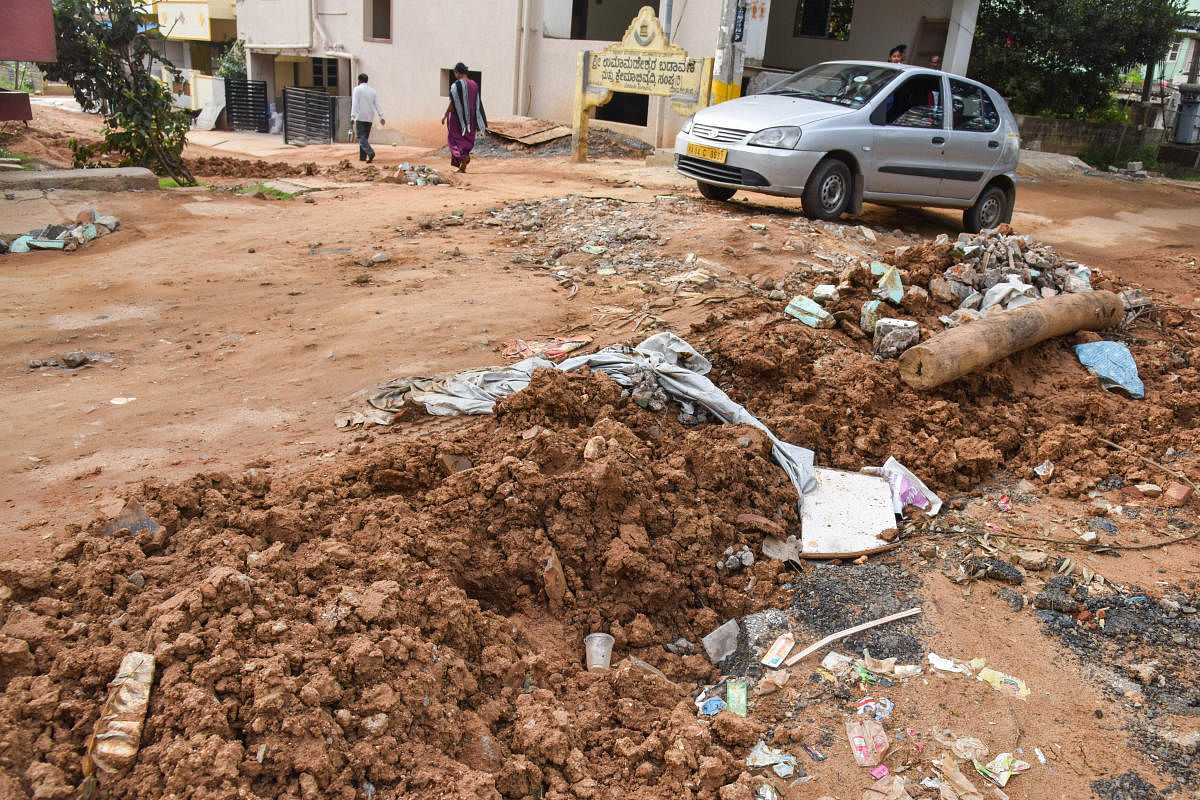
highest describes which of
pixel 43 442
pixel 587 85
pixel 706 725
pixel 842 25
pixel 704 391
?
pixel 842 25

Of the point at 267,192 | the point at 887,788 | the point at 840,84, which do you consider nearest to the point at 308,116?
the point at 267,192

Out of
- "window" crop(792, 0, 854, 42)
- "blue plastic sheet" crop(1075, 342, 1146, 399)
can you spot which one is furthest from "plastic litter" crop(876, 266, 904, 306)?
"window" crop(792, 0, 854, 42)

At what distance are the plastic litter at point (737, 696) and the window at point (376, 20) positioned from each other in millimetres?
21369

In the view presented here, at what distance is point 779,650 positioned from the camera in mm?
3682

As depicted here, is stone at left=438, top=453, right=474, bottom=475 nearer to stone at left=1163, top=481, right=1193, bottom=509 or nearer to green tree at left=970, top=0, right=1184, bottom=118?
stone at left=1163, top=481, right=1193, bottom=509

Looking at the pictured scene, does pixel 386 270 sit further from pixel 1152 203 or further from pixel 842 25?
pixel 842 25

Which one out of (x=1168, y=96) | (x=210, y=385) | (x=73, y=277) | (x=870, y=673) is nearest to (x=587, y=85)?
(x=73, y=277)

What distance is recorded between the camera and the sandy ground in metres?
3.42

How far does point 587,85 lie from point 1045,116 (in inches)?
489

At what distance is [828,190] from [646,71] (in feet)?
18.2

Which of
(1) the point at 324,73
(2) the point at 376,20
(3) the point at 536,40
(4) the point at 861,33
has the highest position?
→ (4) the point at 861,33

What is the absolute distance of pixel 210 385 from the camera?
5.36 meters

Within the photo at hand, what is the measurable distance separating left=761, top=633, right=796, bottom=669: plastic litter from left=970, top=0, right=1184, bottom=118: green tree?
2028 centimetres

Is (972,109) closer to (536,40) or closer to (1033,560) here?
(1033,560)
